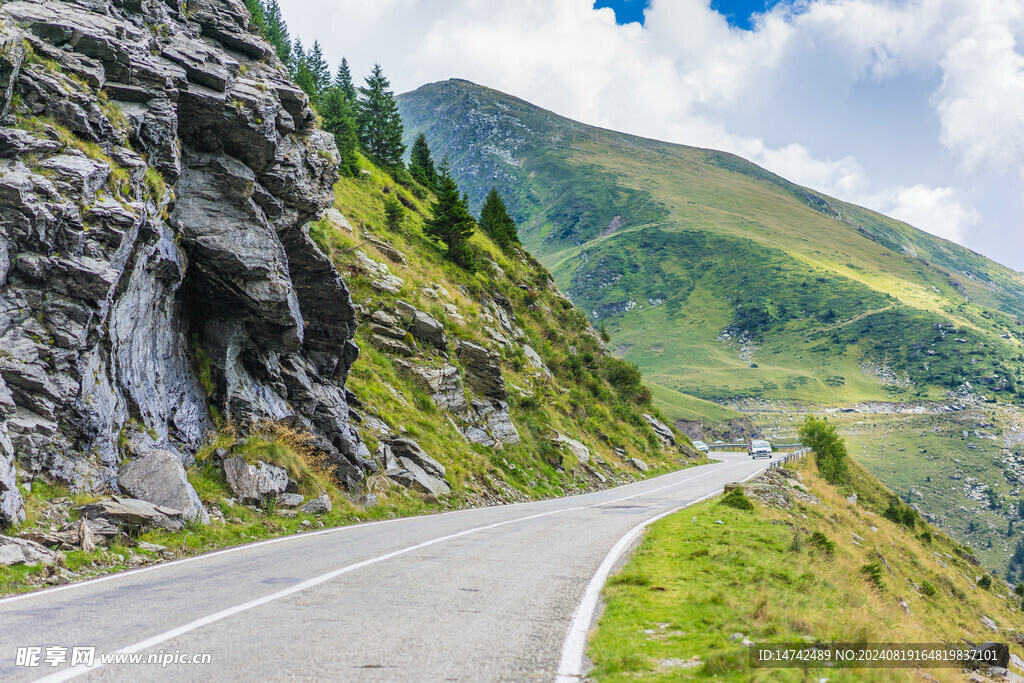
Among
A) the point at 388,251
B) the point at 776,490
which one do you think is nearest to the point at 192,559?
the point at 776,490

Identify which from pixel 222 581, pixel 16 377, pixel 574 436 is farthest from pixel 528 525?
pixel 574 436

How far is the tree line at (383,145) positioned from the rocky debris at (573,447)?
14.2 m

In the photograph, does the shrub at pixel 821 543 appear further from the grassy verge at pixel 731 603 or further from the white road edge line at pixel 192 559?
the white road edge line at pixel 192 559

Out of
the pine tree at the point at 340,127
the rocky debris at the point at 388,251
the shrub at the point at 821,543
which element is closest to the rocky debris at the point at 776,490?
the shrub at the point at 821,543

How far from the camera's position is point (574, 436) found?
3322 cm

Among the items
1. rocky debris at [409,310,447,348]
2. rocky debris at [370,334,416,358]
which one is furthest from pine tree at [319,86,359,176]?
rocky debris at [370,334,416,358]

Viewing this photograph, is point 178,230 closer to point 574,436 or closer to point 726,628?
point 726,628

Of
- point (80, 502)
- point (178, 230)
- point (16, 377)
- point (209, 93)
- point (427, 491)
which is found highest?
point (209, 93)

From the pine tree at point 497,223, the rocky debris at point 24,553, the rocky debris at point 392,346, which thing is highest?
the pine tree at point 497,223

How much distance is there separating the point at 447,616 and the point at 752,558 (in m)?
6.14

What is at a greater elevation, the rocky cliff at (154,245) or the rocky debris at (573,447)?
the rocky cliff at (154,245)

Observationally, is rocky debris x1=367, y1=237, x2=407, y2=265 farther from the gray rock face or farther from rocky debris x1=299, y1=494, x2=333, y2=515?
rocky debris x1=299, y1=494, x2=333, y2=515

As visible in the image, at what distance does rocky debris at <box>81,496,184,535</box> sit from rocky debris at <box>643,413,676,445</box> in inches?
1523

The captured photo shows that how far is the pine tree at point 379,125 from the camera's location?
55719mm
